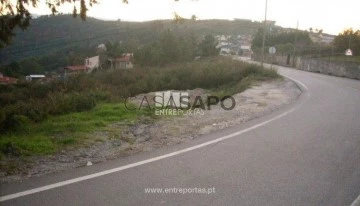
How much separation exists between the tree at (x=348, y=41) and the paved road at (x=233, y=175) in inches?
1480

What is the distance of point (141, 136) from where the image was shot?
7707mm

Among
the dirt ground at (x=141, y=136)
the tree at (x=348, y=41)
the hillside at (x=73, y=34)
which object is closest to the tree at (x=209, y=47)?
the tree at (x=348, y=41)

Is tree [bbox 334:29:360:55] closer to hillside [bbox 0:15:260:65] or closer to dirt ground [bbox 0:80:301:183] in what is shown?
dirt ground [bbox 0:80:301:183]

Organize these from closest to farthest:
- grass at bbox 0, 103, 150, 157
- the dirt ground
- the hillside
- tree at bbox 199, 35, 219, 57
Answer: the dirt ground
grass at bbox 0, 103, 150, 157
tree at bbox 199, 35, 219, 57
the hillside

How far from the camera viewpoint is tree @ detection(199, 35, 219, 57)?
167 feet

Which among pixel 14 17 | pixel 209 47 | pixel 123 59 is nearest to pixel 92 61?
pixel 123 59

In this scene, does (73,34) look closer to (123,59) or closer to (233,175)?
(123,59)

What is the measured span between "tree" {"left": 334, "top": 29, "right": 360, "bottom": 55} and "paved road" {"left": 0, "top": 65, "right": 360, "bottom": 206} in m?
37.6

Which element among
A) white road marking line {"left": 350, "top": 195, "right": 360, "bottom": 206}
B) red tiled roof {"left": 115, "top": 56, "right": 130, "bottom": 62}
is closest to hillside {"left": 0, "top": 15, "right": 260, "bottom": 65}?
red tiled roof {"left": 115, "top": 56, "right": 130, "bottom": 62}

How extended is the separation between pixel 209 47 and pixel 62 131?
4471 cm

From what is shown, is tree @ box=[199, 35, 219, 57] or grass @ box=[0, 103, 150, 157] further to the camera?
tree @ box=[199, 35, 219, 57]

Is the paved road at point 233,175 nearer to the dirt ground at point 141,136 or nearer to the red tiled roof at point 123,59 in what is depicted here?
the dirt ground at point 141,136

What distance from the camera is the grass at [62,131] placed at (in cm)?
632

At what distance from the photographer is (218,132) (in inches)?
322
